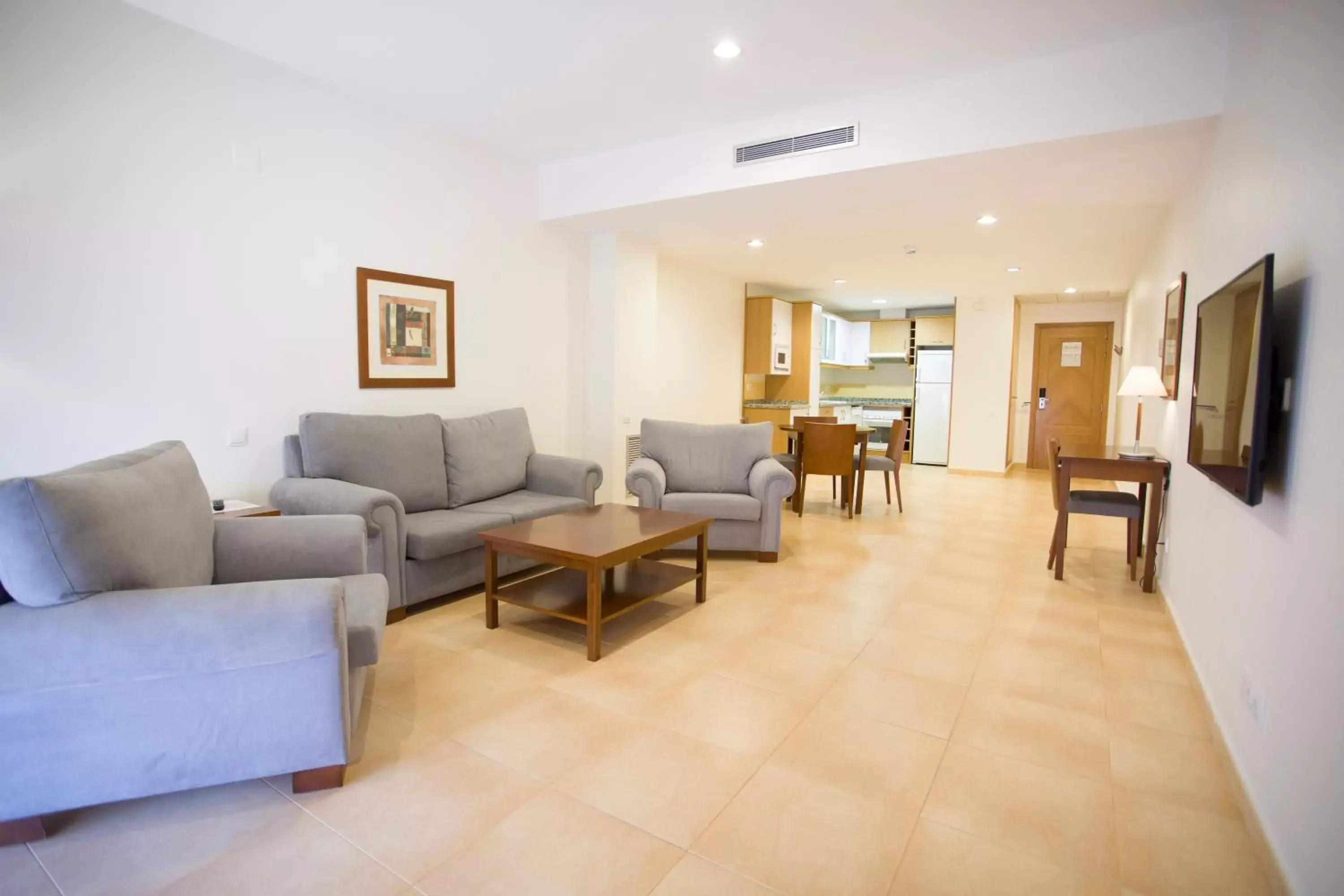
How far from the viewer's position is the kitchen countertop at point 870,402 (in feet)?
33.0

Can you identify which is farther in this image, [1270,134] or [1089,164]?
[1089,164]

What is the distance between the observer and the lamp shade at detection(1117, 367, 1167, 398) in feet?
12.9

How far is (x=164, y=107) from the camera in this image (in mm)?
3078

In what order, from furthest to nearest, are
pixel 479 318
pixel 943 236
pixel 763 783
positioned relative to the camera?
1. pixel 943 236
2. pixel 479 318
3. pixel 763 783

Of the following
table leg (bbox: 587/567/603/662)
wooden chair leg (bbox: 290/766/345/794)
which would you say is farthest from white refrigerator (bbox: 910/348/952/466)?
wooden chair leg (bbox: 290/766/345/794)

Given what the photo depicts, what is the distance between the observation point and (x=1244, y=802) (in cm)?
190

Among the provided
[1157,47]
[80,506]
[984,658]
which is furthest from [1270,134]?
[80,506]

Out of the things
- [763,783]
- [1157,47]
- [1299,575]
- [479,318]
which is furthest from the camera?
[479,318]

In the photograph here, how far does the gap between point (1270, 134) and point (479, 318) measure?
4197mm

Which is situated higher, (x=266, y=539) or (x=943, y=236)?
(x=943, y=236)

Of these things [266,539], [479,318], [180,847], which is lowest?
[180,847]

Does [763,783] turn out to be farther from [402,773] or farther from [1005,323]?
[1005,323]

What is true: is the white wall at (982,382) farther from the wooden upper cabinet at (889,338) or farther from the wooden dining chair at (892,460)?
the wooden dining chair at (892,460)

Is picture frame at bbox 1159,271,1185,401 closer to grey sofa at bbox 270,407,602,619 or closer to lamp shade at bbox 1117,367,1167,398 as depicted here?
lamp shade at bbox 1117,367,1167,398
